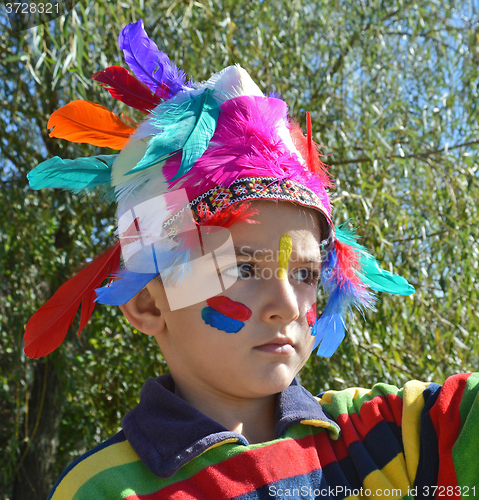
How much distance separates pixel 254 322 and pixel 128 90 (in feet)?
2.23

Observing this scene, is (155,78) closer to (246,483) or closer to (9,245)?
(246,483)

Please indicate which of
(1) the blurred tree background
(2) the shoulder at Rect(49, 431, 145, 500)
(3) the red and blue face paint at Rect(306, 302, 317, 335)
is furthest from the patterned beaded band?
(1) the blurred tree background

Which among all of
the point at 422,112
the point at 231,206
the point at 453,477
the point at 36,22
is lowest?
the point at 453,477

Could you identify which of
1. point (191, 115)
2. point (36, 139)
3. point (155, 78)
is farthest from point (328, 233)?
point (36, 139)

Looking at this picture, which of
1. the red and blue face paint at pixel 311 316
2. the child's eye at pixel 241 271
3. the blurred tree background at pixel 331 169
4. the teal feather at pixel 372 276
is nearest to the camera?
the child's eye at pixel 241 271

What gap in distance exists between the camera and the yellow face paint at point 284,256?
1106mm

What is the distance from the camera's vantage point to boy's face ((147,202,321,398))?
42.6 inches

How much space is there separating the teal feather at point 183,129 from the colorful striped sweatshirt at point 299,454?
494 mm

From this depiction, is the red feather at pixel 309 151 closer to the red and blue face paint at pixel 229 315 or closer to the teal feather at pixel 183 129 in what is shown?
the teal feather at pixel 183 129

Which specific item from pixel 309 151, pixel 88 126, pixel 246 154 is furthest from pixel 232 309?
pixel 88 126

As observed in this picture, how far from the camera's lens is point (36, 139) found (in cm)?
236

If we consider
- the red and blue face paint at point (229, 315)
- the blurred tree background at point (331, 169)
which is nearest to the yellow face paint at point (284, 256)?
the red and blue face paint at point (229, 315)

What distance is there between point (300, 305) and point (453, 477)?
0.44 meters

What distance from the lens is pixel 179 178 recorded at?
1137 millimetres
